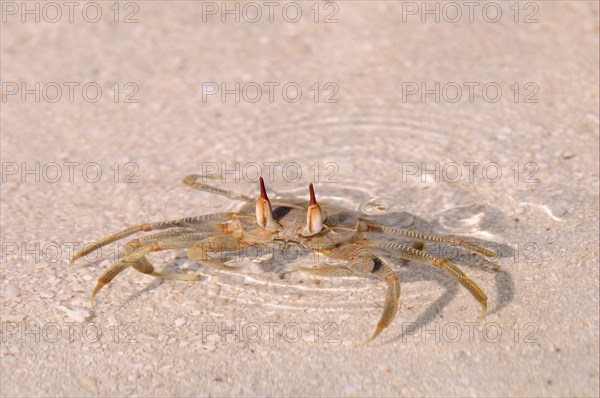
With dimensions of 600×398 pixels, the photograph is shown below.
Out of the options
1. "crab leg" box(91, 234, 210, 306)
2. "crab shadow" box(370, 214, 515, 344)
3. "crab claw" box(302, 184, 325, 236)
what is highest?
"crab claw" box(302, 184, 325, 236)

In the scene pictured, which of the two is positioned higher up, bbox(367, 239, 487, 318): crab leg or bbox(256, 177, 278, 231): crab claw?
bbox(256, 177, 278, 231): crab claw

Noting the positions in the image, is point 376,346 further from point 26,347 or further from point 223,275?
point 26,347

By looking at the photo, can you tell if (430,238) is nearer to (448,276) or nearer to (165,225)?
(448,276)

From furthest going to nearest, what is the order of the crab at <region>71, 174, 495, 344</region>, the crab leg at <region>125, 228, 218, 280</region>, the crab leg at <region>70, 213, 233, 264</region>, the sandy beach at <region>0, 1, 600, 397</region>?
the crab leg at <region>70, 213, 233, 264</region> < the crab leg at <region>125, 228, 218, 280</region> < the crab at <region>71, 174, 495, 344</region> < the sandy beach at <region>0, 1, 600, 397</region>

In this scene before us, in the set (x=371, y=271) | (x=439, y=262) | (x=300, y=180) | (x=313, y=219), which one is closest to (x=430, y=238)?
(x=439, y=262)

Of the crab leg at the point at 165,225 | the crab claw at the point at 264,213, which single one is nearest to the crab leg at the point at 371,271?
the crab claw at the point at 264,213

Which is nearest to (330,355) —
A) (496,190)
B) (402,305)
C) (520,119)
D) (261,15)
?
(402,305)

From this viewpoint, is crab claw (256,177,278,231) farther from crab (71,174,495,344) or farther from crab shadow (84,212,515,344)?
crab shadow (84,212,515,344)

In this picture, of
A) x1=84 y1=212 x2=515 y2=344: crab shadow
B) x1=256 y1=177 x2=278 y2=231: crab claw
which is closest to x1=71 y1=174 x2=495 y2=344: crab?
x1=256 y1=177 x2=278 y2=231: crab claw
